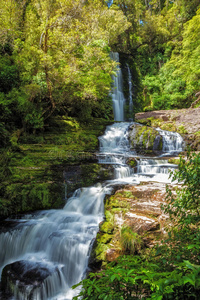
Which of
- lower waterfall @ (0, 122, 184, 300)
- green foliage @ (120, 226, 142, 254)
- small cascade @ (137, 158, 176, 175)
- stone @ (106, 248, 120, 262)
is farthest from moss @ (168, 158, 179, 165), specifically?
stone @ (106, 248, 120, 262)

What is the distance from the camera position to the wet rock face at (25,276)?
3908mm

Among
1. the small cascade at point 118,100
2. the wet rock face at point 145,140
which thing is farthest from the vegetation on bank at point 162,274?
the small cascade at point 118,100

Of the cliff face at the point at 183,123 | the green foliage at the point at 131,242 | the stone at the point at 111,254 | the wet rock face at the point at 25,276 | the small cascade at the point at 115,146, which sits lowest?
the wet rock face at the point at 25,276

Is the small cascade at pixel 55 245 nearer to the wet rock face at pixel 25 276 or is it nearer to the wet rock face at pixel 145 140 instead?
the wet rock face at pixel 25 276

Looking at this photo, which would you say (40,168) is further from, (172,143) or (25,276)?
(172,143)

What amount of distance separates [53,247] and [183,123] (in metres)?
13.0

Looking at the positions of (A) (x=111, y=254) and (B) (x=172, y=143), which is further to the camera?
(B) (x=172, y=143)

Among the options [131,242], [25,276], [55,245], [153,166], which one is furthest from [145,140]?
[25,276]

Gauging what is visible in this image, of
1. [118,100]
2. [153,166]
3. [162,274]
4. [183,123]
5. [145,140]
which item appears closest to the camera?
[162,274]

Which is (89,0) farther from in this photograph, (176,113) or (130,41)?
(176,113)

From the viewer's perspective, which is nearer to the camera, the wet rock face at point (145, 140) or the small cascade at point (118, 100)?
the wet rock face at point (145, 140)

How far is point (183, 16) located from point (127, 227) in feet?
96.9

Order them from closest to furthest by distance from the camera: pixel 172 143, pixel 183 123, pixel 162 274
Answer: pixel 162 274, pixel 172 143, pixel 183 123

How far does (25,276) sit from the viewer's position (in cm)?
412
